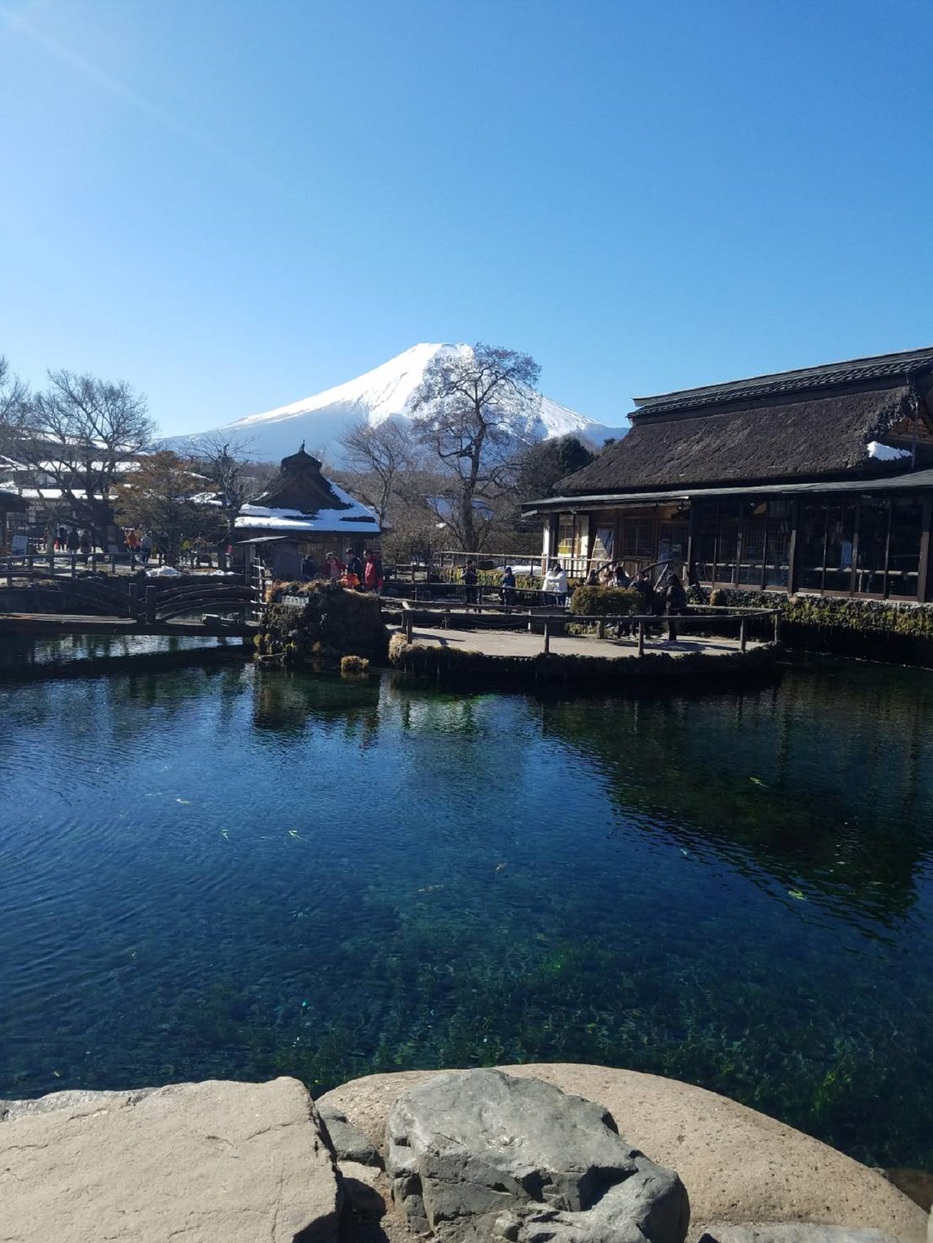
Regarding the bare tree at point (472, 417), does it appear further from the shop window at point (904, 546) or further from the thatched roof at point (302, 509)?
the shop window at point (904, 546)

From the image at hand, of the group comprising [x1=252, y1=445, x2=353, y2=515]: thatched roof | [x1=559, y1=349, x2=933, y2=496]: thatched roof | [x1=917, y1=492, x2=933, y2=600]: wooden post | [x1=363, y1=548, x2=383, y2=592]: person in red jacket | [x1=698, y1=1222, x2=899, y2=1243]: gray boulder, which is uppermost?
[x1=559, y1=349, x2=933, y2=496]: thatched roof

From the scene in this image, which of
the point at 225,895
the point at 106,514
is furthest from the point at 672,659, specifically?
the point at 106,514

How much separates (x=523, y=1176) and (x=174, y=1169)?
4.62ft

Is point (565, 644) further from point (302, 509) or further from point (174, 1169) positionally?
point (302, 509)

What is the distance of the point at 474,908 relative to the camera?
321 inches

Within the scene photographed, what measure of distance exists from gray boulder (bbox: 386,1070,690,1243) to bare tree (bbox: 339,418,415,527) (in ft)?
155

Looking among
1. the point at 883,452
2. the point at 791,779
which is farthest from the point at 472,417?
the point at 791,779

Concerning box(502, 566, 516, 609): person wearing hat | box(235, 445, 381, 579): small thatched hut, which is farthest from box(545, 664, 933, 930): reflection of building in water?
box(235, 445, 381, 579): small thatched hut

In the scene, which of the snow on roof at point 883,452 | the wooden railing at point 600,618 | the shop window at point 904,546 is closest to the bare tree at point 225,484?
the wooden railing at point 600,618

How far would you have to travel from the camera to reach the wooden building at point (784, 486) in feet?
80.3

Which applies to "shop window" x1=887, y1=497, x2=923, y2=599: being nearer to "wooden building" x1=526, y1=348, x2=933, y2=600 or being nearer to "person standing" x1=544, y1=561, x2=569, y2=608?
"wooden building" x1=526, y1=348, x2=933, y2=600

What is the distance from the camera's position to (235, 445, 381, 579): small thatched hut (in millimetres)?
35562

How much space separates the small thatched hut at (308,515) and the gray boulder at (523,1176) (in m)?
31.7

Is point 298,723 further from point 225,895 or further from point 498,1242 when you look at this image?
point 498,1242
